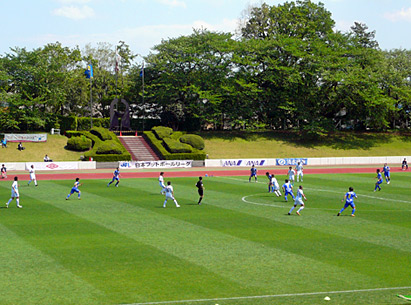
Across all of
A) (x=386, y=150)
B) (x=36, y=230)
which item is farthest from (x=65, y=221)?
(x=386, y=150)

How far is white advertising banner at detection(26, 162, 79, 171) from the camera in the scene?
195 feet

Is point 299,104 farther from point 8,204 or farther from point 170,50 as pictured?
point 8,204

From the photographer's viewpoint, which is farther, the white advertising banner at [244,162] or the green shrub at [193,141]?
the green shrub at [193,141]

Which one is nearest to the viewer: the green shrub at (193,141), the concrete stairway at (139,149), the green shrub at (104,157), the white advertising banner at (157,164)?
the white advertising banner at (157,164)

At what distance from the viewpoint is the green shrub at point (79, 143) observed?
70.7m

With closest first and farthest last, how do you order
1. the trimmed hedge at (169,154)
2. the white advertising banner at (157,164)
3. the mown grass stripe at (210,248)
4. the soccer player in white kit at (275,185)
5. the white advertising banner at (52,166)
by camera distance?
1. the mown grass stripe at (210,248)
2. the soccer player in white kit at (275,185)
3. the white advertising banner at (52,166)
4. the white advertising banner at (157,164)
5. the trimmed hedge at (169,154)

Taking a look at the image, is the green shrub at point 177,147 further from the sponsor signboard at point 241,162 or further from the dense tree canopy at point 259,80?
the dense tree canopy at point 259,80

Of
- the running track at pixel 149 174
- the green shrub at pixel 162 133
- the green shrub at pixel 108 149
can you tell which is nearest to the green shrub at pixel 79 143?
the green shrub at pixel 108 149

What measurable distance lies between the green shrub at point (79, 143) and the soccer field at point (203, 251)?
36.3 m

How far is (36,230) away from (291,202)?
637 inches

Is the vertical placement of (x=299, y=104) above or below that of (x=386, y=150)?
above

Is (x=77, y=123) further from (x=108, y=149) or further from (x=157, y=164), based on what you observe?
(x=157, y=164)

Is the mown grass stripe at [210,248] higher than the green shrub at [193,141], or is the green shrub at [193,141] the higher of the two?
the green shrub at [193,141]

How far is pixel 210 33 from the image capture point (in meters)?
88.8
